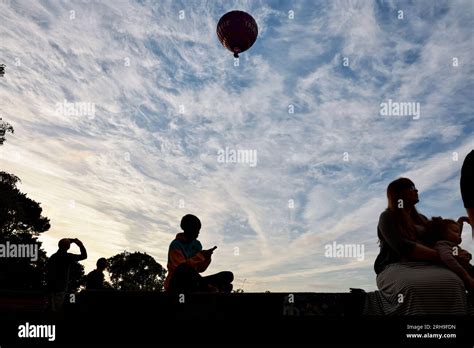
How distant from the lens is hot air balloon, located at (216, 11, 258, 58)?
432 inches

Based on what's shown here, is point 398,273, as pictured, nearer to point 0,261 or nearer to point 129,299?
point 129,299

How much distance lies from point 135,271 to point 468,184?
182 ft

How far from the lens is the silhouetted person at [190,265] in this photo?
4512mm

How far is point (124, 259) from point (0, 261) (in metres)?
25.5

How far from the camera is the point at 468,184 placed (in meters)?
2.63

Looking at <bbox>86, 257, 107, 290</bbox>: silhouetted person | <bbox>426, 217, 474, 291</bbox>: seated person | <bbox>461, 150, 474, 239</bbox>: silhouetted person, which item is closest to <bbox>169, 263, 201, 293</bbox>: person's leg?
<bbox>426, 217, 474, 291</bbox>: seated person

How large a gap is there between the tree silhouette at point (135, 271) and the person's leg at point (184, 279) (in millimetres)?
51258

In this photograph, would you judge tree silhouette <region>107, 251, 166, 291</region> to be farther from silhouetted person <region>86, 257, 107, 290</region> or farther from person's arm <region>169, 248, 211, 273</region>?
person's arm <region>169, 248, 211, 273</region>

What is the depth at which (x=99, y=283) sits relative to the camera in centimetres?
1055

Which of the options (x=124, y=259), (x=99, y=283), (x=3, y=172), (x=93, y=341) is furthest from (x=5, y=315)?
(x=124, y=259)

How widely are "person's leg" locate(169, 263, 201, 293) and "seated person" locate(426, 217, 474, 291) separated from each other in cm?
249

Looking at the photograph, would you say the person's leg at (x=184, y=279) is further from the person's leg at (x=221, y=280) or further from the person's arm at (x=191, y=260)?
the person's leg at (x=221, y=280)

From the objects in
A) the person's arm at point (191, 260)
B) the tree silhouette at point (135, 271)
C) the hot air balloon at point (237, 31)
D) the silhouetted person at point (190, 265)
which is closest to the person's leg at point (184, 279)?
the silhouetted person at point (190, 265)

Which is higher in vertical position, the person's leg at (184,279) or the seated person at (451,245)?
the seated person at (451,245)
